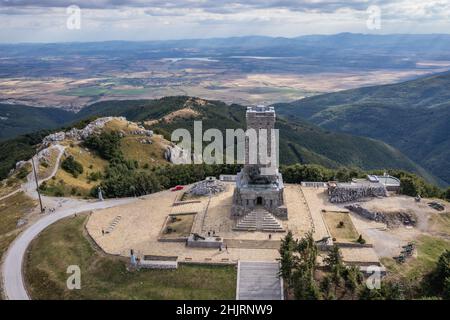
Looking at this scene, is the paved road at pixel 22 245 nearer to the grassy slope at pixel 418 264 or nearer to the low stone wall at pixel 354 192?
the low stone wall at pixel 354 192

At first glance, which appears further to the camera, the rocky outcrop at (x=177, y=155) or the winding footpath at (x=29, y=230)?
the rocky outcrop at (x=177, y=155)

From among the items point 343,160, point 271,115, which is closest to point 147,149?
point 271,115

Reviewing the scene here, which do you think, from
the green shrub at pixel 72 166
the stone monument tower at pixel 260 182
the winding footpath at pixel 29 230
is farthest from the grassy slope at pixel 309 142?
the stone monument tower at pixel 260 182

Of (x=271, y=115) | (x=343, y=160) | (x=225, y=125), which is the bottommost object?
(x=343, y=160)

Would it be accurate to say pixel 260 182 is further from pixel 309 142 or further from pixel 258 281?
pixel 309 142
